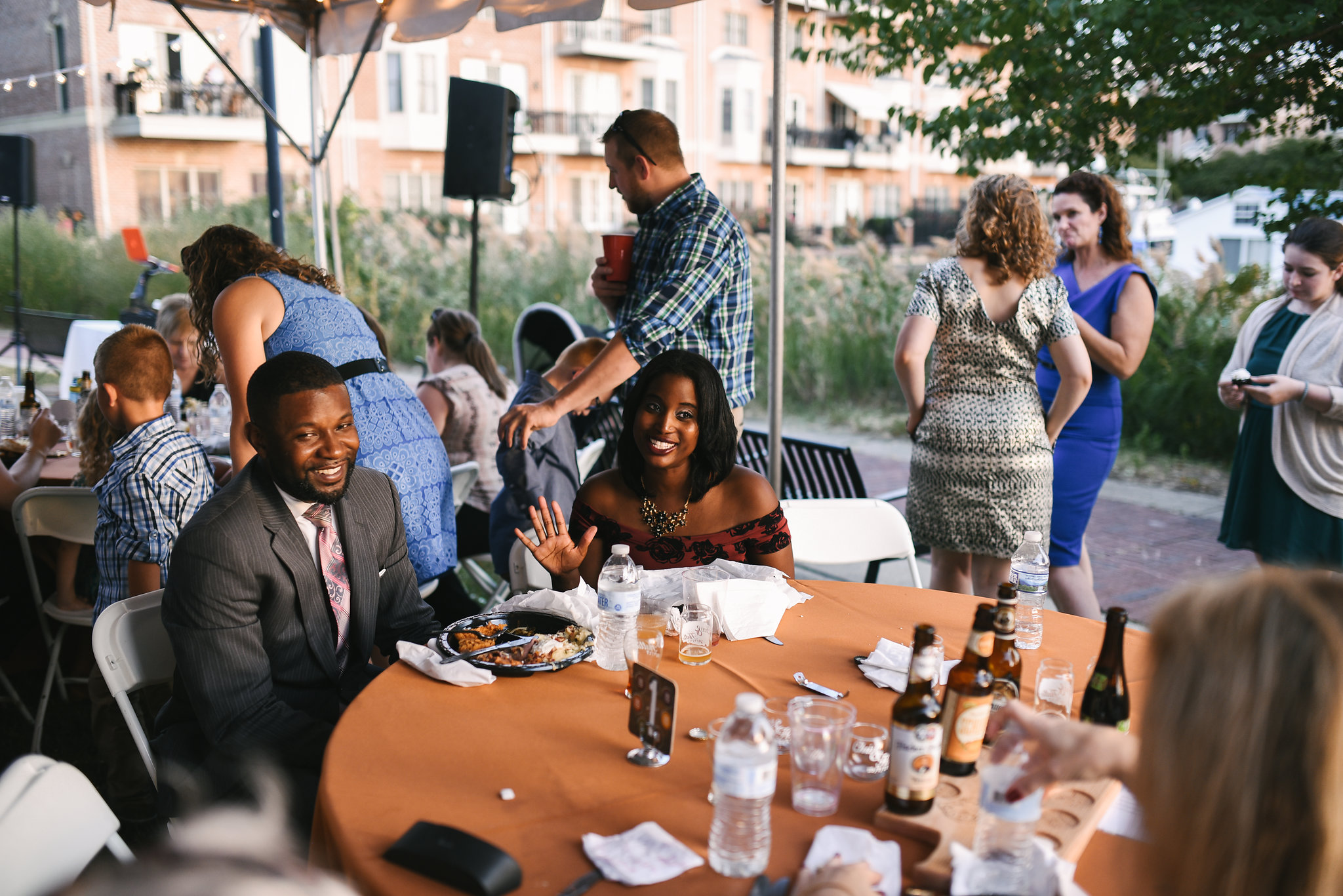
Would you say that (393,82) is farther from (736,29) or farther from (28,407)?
(28,407)

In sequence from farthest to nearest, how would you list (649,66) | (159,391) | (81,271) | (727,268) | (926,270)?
(649,66), (81,271), (926,270), (727,268), (159,391)

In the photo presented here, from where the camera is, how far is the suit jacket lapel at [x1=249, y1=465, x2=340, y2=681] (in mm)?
2203

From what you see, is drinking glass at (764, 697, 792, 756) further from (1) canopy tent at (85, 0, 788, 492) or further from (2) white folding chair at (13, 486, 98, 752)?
(2) white folding chair at (13, 486, 98, 752)

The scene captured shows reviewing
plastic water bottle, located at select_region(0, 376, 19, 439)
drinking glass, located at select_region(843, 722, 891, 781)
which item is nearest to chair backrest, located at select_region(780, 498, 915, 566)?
drinking glass, located at select_region(843, 722, 891, 781)

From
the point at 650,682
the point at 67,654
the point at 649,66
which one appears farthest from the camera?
the point at 649,66

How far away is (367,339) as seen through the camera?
3.21m

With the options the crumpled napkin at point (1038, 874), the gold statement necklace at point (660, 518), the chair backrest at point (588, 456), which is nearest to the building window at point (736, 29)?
the chair backrest at point (588, 456)

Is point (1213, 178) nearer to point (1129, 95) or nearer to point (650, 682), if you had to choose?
point (1129, 95)

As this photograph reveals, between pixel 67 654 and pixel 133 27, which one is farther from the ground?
pixel 133 27

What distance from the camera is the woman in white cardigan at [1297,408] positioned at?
12.3ft

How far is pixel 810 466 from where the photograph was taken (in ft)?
15.5

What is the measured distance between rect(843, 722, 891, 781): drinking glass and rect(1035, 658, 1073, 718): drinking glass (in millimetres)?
401

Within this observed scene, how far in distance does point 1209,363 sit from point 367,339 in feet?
25.5

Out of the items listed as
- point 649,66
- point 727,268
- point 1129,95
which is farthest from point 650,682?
point 649,66
